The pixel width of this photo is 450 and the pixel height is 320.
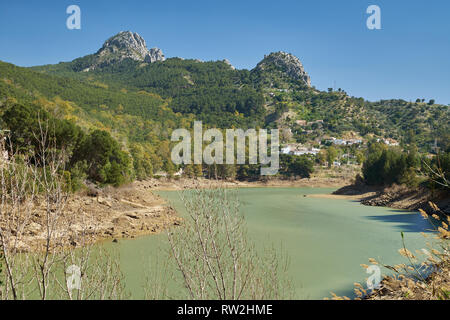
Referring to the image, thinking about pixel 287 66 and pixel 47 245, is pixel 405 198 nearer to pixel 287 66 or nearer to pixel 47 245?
pixel 47 245

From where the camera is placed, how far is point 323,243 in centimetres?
1647

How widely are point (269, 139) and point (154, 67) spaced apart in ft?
234

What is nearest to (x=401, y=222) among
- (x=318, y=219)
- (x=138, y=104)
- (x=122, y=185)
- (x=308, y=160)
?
(x=318, y=219)

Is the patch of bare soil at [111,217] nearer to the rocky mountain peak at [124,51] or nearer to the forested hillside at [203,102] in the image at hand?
the forested hillside at [203,102]

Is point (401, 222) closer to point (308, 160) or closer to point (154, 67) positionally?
point (308, 160)

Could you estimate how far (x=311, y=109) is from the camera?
10962cm

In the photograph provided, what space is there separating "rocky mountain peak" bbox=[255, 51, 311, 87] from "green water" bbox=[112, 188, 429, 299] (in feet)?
371

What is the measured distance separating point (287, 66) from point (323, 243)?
416 ft

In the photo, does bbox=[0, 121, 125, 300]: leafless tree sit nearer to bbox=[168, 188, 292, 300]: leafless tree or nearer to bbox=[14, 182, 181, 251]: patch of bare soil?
bbox=[168, 188, 292, 300]: leafless tree

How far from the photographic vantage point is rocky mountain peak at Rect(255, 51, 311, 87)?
440ft

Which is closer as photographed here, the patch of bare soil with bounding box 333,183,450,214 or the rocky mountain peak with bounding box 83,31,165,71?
the patch of bare soil with bounding box 333,183,450,214

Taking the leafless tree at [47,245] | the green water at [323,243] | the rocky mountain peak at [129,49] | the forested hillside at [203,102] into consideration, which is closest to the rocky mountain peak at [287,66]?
the forested hillside at [203,102]

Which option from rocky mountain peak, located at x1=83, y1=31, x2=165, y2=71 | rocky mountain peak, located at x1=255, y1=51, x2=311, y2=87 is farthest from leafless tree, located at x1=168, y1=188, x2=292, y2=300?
rocky mountain peak, located at x1=83, y1=31, x2=165, y2=71
